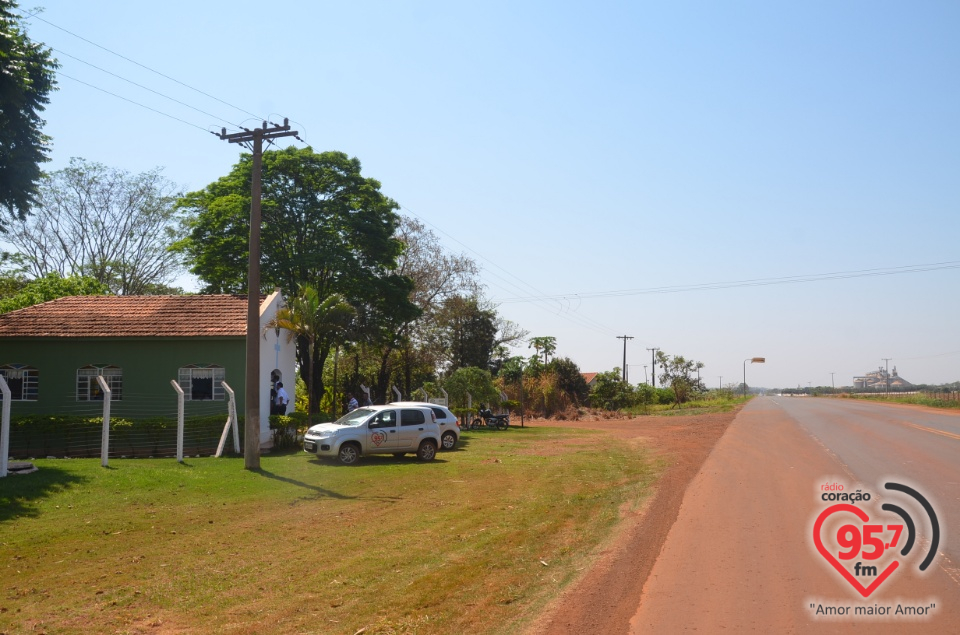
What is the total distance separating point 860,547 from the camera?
9.38 metres

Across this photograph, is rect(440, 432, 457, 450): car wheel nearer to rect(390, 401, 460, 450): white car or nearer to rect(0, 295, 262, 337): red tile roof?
rect(390, 401, 460, 450): white car

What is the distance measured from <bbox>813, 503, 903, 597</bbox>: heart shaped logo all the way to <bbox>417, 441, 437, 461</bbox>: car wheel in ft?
40.1

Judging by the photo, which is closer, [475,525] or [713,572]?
[713,572]

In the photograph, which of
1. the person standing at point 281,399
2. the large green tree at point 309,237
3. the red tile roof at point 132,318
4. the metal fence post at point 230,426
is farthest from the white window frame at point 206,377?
the large green tree at point 309,237

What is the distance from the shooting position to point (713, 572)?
27.7 ft

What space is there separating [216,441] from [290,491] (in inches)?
326

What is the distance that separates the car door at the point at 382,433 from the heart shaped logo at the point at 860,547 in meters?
12.4

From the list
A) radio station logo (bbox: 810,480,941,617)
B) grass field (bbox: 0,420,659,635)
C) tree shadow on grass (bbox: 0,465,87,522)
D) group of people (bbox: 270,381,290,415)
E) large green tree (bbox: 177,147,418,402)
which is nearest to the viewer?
grass field (bbox: 0,420,659,635)

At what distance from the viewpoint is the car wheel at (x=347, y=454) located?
20.5 meters

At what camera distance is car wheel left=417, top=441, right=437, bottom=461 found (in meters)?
21.6

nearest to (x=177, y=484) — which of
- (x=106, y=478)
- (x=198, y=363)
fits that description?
(x=106, y=478)

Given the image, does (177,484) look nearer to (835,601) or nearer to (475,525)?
(475,525)

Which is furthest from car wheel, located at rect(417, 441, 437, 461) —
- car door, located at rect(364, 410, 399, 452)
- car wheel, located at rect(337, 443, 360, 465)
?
car wheel, located at rect(337, 443, 360, 465)

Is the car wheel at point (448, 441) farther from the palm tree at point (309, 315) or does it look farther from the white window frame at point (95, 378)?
the white window frame at point (95, 378)
